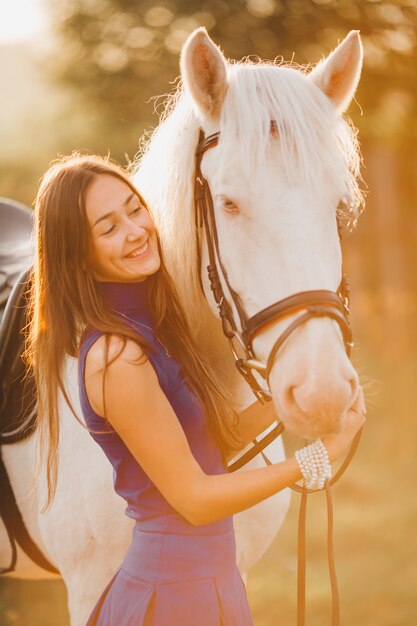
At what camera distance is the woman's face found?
178 cm

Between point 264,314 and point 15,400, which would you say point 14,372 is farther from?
point 264,314

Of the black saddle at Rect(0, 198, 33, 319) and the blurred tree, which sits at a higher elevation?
the blurred tree

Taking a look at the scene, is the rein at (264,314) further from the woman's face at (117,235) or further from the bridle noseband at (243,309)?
the woman's face at (117,235)

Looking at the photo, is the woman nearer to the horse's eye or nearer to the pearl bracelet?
the pearl bracelet

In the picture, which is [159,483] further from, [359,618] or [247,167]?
[359,618]

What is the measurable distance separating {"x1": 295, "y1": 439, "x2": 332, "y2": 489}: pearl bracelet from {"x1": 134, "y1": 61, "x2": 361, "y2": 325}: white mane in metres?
0.56

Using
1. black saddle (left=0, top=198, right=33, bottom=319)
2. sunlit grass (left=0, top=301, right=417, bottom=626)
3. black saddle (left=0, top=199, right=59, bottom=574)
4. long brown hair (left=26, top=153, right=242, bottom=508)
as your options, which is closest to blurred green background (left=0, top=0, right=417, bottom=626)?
sunlit grass (left=0, top=301, right=417, bottom=626)

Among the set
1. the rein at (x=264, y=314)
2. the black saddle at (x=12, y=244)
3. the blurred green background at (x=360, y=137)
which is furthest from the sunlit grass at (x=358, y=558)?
the black saddle at (x=12, y=244)

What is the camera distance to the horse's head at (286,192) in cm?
153

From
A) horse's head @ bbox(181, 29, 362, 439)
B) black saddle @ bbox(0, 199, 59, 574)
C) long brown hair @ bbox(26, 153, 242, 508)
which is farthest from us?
black saddle @ bbox(0, 199, 59, 574)

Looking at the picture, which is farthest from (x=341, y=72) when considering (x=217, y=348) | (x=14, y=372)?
(x=14, y=372)

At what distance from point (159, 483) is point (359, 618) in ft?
9.28

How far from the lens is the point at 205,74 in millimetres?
1849


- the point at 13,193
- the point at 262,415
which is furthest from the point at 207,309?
the point at 13,193
